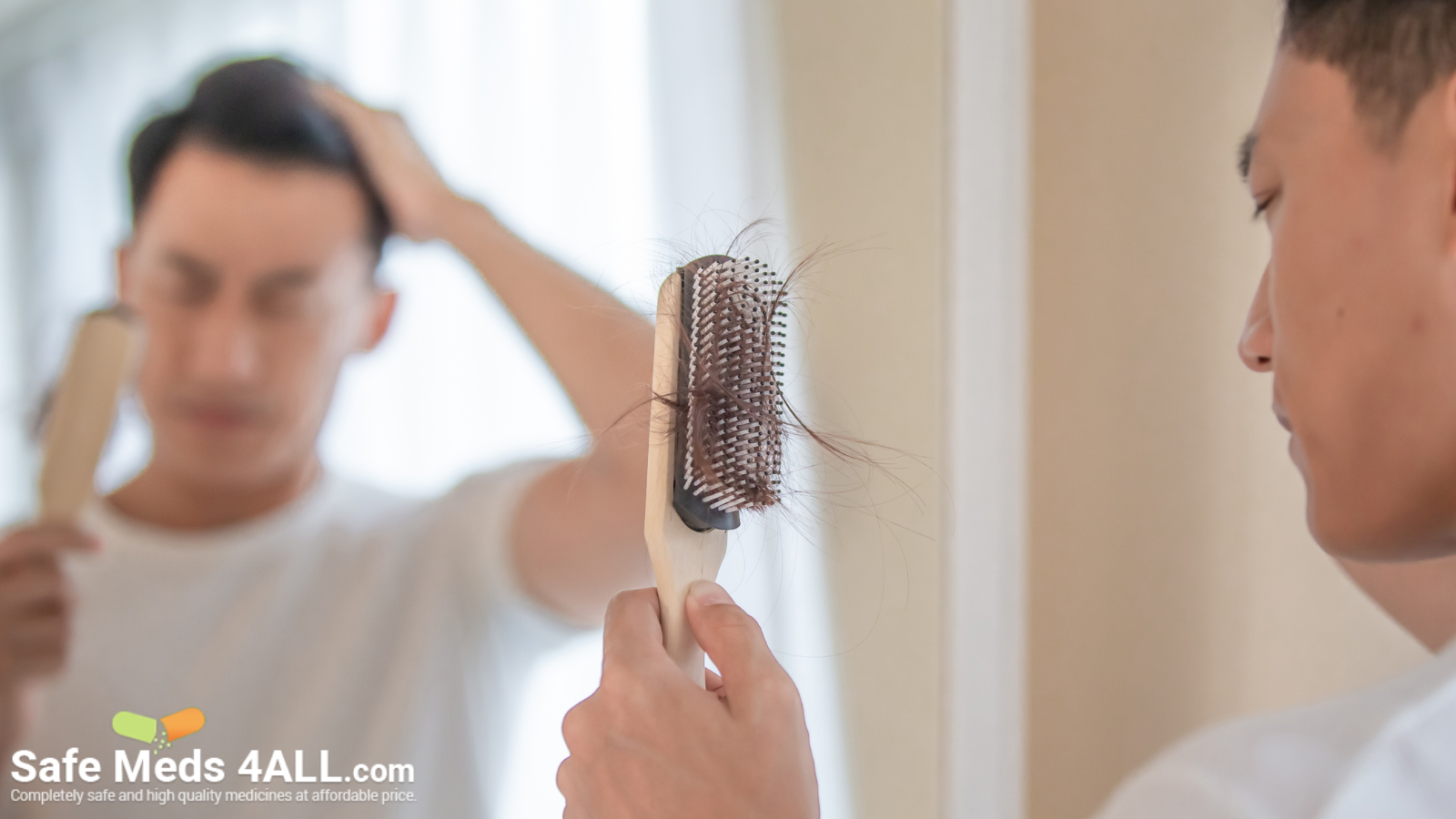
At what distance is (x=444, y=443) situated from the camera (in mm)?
494

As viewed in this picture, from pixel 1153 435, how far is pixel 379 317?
72 cm

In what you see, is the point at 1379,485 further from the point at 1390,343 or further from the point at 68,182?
the point at 68,182

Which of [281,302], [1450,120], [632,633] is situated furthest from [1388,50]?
[281,302]

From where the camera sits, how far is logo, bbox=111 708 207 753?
44cm

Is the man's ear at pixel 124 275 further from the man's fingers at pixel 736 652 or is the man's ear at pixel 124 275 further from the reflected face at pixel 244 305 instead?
the man's fingers at pixel 736 652

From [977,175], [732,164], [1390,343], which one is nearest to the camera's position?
[1390,343]

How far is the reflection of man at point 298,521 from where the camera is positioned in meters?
0.42

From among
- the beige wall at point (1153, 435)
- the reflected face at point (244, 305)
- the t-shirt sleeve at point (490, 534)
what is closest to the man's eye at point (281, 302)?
the reflected face at point (244, 305)

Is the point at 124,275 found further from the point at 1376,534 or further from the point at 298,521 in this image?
the point at 1376,534

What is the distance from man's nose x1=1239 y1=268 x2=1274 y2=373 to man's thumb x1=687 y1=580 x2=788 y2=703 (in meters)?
0.31

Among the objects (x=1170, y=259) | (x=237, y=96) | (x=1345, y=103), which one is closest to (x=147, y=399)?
(x=237, y=96)

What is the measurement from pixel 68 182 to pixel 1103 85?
83 centimetres

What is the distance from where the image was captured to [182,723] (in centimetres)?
45

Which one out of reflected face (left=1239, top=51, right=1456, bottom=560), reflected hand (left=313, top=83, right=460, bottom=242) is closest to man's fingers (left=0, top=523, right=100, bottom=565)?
reflected hand (left=313, top=83, right=460, bottom=242)
